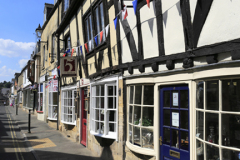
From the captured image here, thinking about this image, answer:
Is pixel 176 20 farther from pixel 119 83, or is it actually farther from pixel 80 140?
pixel 80 140

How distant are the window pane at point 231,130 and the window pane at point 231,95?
5.0 inches

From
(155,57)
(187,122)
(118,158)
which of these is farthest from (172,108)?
(118,158)

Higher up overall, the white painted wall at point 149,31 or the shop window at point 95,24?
the shop window at point 95,24

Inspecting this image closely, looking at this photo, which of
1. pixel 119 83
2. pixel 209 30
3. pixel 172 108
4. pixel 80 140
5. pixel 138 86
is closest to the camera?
pixel 209 30

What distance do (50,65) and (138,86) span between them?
1317 centimetres

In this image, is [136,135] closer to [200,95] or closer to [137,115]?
[137,115]

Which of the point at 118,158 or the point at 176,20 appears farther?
the point at 118,158

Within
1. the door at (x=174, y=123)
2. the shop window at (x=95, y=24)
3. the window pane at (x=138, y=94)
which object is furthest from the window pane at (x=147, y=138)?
the shop window at (x=95, y=24)

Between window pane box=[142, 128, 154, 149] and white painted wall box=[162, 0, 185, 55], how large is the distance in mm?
1898

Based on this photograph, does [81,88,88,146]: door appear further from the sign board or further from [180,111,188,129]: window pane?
[180,111,188,129]: window pane

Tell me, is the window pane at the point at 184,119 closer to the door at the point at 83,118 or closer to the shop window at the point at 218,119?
the shop window at the point at 218,119

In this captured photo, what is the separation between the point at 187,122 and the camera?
14.1 ft

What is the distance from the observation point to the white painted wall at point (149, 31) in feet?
16.7

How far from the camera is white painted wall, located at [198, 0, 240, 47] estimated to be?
10.6 feet
